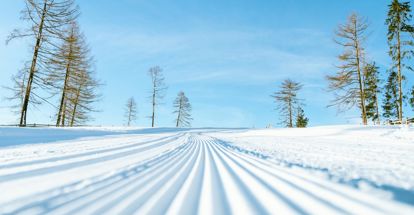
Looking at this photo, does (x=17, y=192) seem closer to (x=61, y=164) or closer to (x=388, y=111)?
(x=61, y=164)

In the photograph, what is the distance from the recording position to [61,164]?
2.64 metres

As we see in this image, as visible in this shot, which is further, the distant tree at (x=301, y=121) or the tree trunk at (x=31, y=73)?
the distant tree at (x=301, y=121)

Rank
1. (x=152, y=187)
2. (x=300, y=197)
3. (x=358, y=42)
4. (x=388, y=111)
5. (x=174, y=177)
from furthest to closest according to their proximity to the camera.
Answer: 1. (x=388, y=111)
2. (x=358, y=42)
3. (x=174, y=177)
4. (x=152, y=187)
5. (x=300, y=197)

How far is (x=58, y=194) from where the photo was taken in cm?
150

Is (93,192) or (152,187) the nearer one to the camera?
(93,192)

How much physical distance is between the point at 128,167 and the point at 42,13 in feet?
56.1

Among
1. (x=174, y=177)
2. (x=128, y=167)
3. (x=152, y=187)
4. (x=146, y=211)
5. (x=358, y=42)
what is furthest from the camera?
(x=358, y=42)

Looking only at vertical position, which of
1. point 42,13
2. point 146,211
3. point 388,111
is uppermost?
point 42,13

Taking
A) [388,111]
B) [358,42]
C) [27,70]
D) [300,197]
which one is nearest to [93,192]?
[300,197]

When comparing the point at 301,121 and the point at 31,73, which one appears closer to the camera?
the point at 31,73

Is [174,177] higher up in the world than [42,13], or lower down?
lower down

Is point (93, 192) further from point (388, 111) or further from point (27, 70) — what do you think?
point (388, 111)

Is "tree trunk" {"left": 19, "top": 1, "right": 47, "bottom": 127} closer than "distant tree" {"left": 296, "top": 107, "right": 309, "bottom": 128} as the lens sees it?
Yes

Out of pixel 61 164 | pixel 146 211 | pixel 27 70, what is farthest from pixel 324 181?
pixel 27 70
